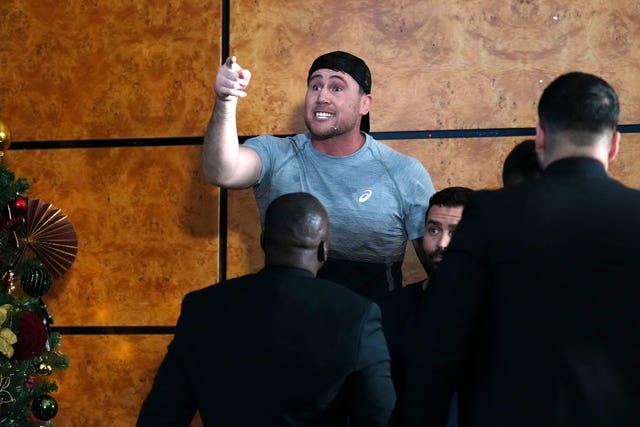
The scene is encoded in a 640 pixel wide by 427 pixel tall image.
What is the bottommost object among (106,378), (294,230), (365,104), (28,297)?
(106,378)

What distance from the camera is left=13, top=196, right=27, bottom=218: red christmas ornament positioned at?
325 centimetres

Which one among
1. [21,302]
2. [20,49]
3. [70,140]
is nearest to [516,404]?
[21,302]

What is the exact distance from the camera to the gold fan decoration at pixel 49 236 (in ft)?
11.0

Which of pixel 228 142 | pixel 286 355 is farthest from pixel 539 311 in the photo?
pixel 228 142

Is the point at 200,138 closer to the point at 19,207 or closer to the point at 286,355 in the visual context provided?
the point at 19,207

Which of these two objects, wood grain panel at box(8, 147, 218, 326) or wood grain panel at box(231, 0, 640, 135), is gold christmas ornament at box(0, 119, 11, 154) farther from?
wood grain panel at box(231, 0, 640, 135)

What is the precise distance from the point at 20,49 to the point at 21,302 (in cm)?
115

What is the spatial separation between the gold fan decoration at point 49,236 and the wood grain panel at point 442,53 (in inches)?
31.6

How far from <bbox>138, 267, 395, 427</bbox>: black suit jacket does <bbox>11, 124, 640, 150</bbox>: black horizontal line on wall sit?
1562 millimetres

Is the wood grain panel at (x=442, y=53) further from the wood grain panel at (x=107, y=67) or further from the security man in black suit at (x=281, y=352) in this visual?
the security man in black suit at (x=281, y=352)

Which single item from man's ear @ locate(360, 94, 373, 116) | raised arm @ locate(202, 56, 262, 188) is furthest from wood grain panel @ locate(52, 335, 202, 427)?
man's ear @ locate(360, 94, 373, 116)

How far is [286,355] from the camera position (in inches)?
72.2

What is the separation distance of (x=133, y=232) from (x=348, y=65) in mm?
1123

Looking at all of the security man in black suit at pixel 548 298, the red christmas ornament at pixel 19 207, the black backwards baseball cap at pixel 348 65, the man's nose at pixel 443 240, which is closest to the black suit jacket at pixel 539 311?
the security man in black suit at pixel 548 298
